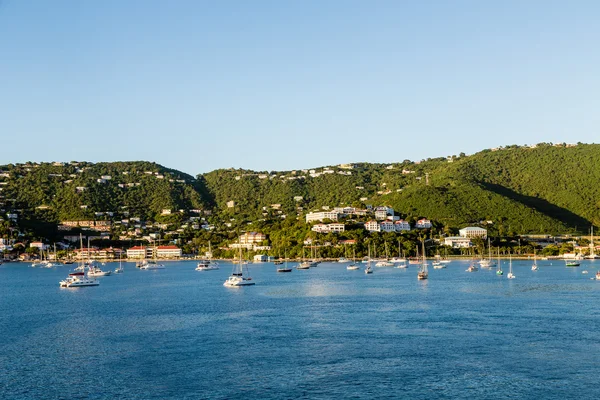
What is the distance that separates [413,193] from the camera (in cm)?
14850

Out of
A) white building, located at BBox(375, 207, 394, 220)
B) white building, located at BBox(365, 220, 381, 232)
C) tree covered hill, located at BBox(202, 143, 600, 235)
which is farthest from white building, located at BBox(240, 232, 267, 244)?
tree covered hill, located at BBox(202, 143, 600, 235)

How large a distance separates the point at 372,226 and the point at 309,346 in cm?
10074

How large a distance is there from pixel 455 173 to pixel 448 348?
457 feet

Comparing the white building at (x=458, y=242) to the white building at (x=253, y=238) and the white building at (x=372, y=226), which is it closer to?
the white building at (x=372, y=226)

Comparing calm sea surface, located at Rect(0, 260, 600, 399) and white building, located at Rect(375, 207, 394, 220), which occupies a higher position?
white building, located at Rect(375, 207, 394, 220)

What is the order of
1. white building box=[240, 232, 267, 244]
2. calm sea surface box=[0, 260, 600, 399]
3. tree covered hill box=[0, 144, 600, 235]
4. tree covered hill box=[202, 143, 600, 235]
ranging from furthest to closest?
tree covered hill box=[0, 144, 600, 235], tree covered hill box=[202, 143, 600, 235], white building box=[240, 232, 267, 244], calm sea surface box=[0, 260, 600, 399]

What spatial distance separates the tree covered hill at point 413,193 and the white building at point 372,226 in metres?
7.97

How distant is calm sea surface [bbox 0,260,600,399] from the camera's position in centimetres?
2356

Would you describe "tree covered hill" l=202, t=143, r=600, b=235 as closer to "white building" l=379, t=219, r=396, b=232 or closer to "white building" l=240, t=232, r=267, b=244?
"white building" l=379, t=219, r=396, b=232

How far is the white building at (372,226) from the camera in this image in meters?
129

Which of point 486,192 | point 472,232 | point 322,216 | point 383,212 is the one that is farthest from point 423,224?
point 486,192

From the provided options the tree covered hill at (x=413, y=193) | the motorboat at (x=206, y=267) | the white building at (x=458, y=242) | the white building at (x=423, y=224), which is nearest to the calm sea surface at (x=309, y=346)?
the motorboat at (x=206, y=267)

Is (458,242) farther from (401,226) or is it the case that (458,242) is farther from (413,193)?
(413,193)

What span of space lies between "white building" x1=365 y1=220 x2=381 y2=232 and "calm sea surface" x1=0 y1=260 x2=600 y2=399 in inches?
2962
